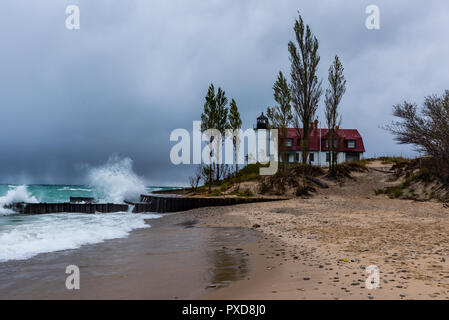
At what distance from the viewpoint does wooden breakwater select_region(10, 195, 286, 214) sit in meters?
19.2

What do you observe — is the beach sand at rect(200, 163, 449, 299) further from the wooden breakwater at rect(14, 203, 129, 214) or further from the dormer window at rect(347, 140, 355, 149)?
the dormer window at rect(347, 140, 355, 149)

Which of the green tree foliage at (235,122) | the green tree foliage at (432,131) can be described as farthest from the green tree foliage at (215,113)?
the green tree foliage at (432,131)

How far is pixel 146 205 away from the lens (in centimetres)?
2234

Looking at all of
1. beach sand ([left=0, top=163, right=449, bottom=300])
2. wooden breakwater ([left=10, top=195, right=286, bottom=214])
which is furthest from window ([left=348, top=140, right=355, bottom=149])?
beach sand ([left=0, top=163, right=449, bottom=300])

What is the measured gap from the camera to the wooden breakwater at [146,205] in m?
19.2

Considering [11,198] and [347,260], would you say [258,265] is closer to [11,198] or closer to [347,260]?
[347,260]

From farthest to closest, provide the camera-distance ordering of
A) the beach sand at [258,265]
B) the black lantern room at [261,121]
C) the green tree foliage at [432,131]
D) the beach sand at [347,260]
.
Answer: the black lantern room at [261,121] < the green tree foliage at [432,131] < the beach sand at [258,265] < the beach sand at [347,260]

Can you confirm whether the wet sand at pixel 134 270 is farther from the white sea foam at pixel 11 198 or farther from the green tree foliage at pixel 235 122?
the green tree foliage at pixel 235 122

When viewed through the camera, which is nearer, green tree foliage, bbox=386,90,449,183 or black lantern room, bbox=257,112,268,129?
green tree foliage, bbox=386,90,449,183

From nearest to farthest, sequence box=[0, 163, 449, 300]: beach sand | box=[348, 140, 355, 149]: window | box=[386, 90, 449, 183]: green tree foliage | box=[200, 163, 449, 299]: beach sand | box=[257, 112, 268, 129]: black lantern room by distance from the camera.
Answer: box=[200, 163, 449, 299]: beach sand → box=[0, 163, 449, 300]: beach sand → box=[386, 90, 449, 183]: green tree foliage → box=[257, 112, 268, 129]: black lantern room → box=[348, 140, 355, 149]: window

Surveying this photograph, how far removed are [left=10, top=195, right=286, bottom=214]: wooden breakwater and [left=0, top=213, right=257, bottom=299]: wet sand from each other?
1072 centimetres

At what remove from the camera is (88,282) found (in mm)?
4758

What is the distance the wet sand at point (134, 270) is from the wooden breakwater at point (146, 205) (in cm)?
1072

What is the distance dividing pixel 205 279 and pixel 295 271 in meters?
1.42
